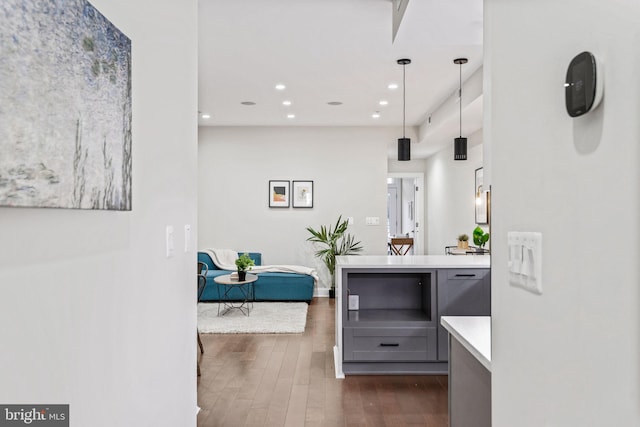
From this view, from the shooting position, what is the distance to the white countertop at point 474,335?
126cm

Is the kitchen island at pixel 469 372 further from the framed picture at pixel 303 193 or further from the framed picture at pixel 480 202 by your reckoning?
the framed picture at pixel 303 193

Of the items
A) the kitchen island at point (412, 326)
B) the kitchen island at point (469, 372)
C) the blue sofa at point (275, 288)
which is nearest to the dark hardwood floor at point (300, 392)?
the kitchen island at point (412, 326)

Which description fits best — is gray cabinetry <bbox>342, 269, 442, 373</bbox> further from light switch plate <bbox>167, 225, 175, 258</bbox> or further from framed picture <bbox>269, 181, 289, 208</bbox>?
framed picture <bbox>269, 181, 289, 208</bbox>

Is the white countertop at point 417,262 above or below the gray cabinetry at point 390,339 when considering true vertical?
above

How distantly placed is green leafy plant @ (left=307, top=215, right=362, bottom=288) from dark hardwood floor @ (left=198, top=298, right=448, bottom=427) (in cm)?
285

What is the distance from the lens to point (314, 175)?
738 centimetres

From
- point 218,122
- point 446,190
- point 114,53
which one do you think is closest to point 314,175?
point 218,122

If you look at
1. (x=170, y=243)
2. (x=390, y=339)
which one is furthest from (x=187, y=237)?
(x=390, y=339)

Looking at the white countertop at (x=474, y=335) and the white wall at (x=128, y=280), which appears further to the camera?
the white countertop at (x=474, y=335)

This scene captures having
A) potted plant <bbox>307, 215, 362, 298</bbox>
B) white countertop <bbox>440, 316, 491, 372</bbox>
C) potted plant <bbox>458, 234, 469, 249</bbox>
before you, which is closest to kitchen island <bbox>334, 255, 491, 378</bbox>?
white countertop <bbox>440, 316, 491, 372</bbox>

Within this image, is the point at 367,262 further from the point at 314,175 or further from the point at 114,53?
the point at 314,175

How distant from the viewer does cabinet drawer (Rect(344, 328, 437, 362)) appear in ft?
11.0

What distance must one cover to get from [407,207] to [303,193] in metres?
5.79

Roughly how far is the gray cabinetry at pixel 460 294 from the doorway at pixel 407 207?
239 inches
